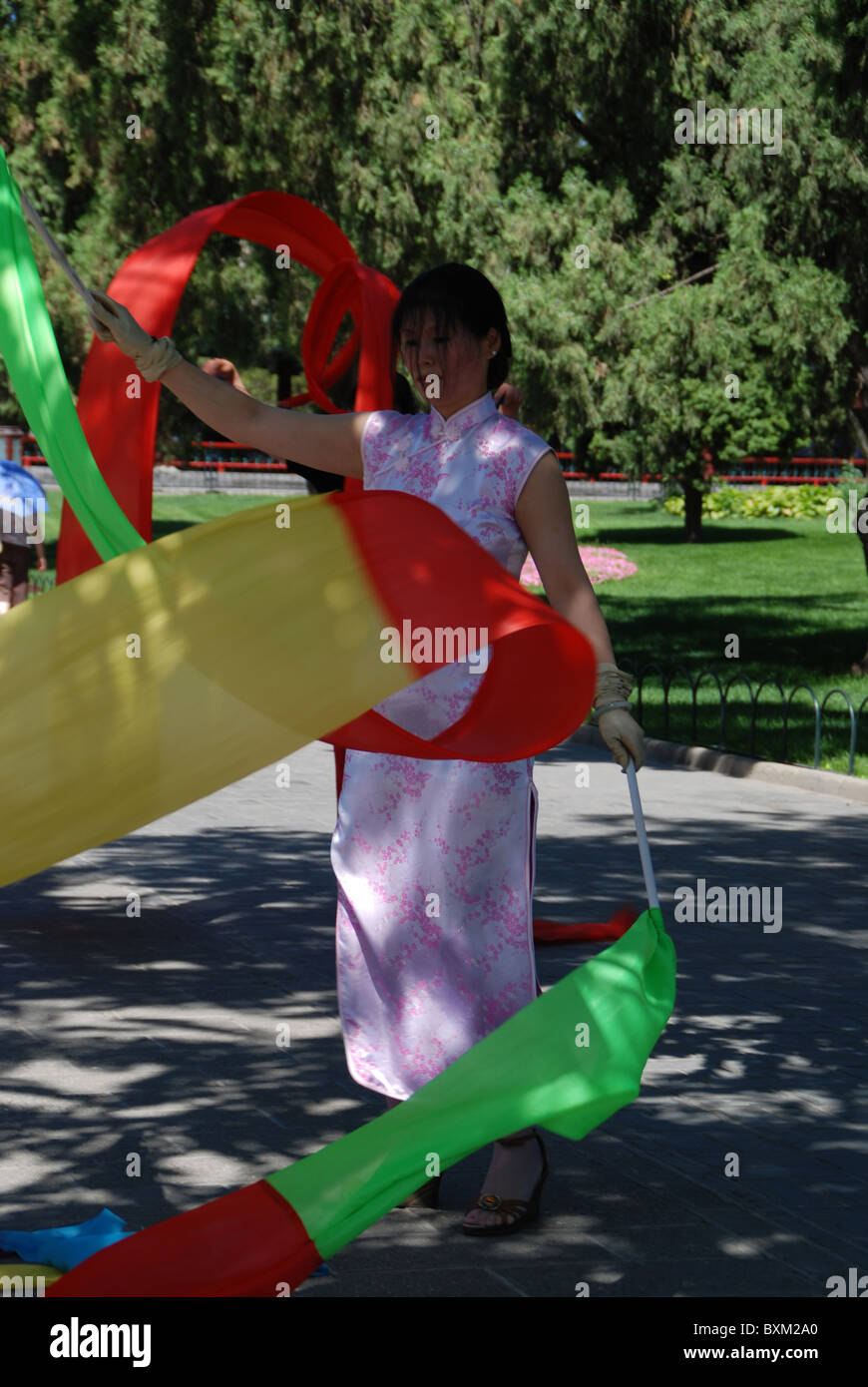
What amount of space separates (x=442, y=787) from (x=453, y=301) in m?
1.19

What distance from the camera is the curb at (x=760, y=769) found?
39.9 ft

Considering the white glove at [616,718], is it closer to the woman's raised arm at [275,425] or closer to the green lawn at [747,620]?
the woman's raised arm at [275,425]

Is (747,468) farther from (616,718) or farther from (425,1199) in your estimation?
(616,718)

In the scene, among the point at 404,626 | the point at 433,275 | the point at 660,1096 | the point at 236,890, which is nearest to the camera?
the point at 404,626

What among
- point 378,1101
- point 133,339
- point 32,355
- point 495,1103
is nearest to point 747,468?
point 378,1101

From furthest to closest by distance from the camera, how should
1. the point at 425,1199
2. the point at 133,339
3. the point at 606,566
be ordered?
the point at 606,566 < the point at 425,1199 < the point at 133,339

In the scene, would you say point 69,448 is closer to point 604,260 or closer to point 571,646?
point 571,646

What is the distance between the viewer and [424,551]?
4.03 metres

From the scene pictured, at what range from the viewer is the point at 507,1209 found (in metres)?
4.58

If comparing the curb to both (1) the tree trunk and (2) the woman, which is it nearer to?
(2) the woman

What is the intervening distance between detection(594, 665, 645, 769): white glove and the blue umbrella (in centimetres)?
778

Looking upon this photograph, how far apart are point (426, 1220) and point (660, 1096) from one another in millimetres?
1312
